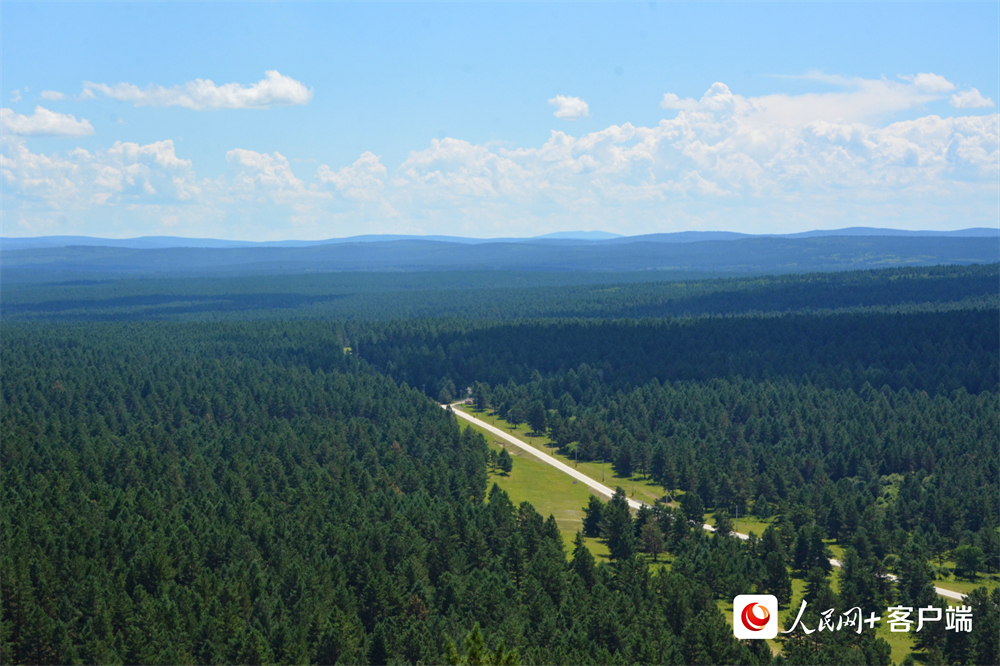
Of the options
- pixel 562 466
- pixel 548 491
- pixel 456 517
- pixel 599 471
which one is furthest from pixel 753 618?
pixel 562 466

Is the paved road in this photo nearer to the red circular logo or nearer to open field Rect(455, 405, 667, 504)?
open field Rect(455, 405, 667, 504)

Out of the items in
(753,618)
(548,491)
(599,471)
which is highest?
(753,618)

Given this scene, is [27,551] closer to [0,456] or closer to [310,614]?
[310,614]

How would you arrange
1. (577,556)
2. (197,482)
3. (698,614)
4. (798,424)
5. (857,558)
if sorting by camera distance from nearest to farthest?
(698,614) → (577,556) → (857,558) → (197,482) → (798,424)

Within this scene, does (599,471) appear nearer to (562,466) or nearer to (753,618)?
(562,466)

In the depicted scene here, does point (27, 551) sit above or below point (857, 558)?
above

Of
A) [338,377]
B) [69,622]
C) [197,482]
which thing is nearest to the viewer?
[69,622]

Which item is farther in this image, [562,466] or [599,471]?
[562,466]

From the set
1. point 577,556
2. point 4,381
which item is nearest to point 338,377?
point 4,381
